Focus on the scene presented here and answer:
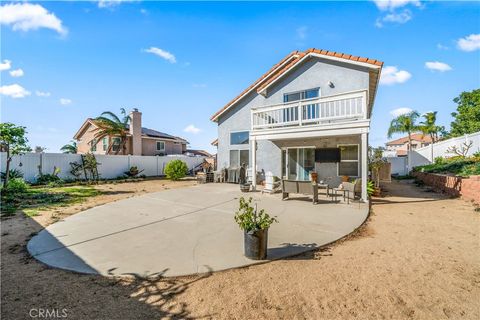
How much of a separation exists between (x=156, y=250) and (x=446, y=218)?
29.3ft

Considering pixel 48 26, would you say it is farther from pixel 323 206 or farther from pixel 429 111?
pixel 429 111

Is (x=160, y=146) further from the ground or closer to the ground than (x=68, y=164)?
further from the ground

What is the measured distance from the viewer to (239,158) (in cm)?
1602

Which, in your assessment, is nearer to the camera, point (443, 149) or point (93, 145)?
point (443, 149)

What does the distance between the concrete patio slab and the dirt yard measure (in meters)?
0.31

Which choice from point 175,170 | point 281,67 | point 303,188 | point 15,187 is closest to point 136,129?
point 175,170

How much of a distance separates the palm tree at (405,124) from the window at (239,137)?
1234 inches

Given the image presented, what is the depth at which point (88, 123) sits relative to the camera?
2917 cm

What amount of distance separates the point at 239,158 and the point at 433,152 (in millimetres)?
18645

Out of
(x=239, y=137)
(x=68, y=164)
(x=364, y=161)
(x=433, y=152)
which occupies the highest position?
(x=239, y=137)

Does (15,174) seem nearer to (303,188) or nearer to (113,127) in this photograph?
(113,127)

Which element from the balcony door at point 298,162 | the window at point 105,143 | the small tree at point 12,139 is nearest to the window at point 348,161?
the balcony door at point 298,162

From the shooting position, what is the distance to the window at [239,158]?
15.6 m

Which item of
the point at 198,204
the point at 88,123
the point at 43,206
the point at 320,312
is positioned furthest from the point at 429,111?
the point at 88,123
